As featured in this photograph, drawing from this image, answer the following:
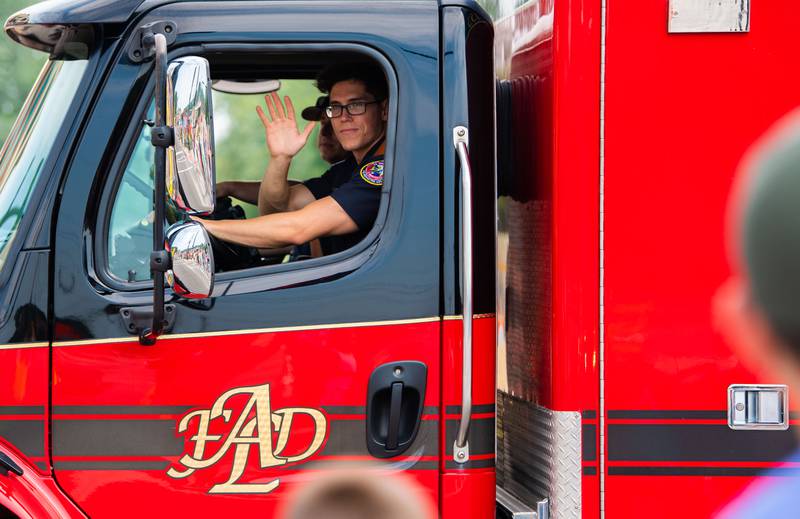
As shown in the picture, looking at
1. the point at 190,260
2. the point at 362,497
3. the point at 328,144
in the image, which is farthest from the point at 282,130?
the point at 362,497

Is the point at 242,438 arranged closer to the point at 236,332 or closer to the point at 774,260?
the point at 236,332

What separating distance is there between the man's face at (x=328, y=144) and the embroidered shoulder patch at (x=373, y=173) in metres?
0.44

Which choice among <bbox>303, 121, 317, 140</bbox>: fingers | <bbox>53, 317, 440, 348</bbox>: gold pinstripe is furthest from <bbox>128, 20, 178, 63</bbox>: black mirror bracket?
<bbox>53, 317, 440, 348</bbox>: gold pinstripe

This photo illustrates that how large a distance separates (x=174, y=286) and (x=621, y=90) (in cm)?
127

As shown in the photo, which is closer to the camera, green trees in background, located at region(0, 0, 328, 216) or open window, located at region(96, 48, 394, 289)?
open window, located at region(96, 48, 394, 289)

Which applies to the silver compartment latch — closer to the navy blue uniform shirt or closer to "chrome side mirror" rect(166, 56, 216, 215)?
the navy blue uniform shirt

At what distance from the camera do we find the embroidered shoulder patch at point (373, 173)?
2.94 m

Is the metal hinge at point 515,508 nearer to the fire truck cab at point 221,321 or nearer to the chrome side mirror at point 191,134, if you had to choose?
the fire truck cab at point 221,321

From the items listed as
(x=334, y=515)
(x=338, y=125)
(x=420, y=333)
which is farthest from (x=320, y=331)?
(x=338, y=125)

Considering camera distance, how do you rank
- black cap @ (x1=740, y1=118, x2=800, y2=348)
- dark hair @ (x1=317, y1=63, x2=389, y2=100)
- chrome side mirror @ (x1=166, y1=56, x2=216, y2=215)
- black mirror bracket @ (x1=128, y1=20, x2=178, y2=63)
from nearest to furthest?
black cap @ (x1=740, y1=118, x2=800, y2=348) → chrome side mirror @ (x1=166, y1=56, x2=216, y2=215) → black mirror bracket @ (x1=128, y1=20, x2=178, y2=63) → dark hair @ (x1=317, y1=63, x2=389, y2=100)

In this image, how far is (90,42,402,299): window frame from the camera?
279 cm

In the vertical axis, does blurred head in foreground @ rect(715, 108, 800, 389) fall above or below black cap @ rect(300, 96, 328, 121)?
below

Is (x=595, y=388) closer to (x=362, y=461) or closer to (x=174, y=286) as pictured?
(x=362, y=461)

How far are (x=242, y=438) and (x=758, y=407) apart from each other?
1.36 m
